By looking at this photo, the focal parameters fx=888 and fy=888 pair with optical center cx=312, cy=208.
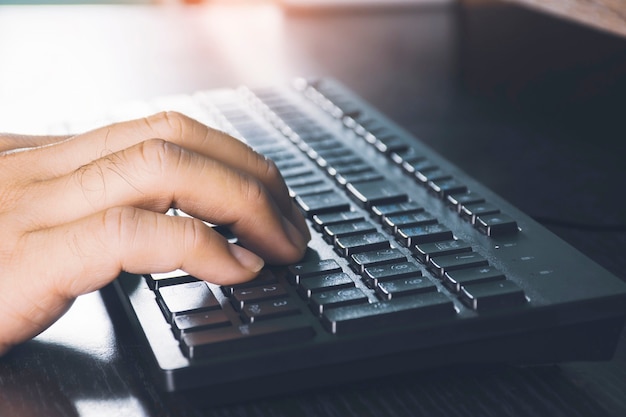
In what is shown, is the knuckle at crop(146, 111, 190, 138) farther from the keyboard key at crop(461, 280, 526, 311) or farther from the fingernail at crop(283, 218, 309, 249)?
the keyboard key at crop(461, 280, 526, 311)

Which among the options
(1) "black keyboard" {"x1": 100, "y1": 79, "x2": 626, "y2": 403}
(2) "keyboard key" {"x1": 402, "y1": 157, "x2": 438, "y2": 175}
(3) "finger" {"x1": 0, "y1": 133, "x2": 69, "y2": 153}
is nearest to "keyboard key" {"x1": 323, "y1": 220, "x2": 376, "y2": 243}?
(1) "black keyboard" {"x1": 100, "y1": 79, "x2": 626, "y2": 403}

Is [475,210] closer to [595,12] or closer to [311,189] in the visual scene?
[311,189]

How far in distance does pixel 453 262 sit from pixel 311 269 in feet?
0.28

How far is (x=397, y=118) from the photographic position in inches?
39.8

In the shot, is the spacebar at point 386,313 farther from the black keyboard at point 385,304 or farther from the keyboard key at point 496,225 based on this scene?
the keyboard key at point 496,225

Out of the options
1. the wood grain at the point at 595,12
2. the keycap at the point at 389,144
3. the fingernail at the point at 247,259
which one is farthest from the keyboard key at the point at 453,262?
the wood grain at the point at 595,12

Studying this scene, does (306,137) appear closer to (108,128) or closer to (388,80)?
(108,128)

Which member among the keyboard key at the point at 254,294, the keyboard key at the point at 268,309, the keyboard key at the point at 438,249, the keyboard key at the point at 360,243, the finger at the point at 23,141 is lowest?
the keyboard key at the point at 254,294

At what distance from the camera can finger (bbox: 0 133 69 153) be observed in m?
0.66

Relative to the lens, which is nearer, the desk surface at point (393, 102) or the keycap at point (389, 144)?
the desk surface at point (393, 102)

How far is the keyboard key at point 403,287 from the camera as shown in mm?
490

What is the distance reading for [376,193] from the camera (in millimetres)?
638

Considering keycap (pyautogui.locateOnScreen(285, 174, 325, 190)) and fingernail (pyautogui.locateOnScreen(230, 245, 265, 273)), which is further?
keycap (pyautogui.locateOnScreen(285, 174, 325, 190))

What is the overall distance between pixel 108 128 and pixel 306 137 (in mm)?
216
